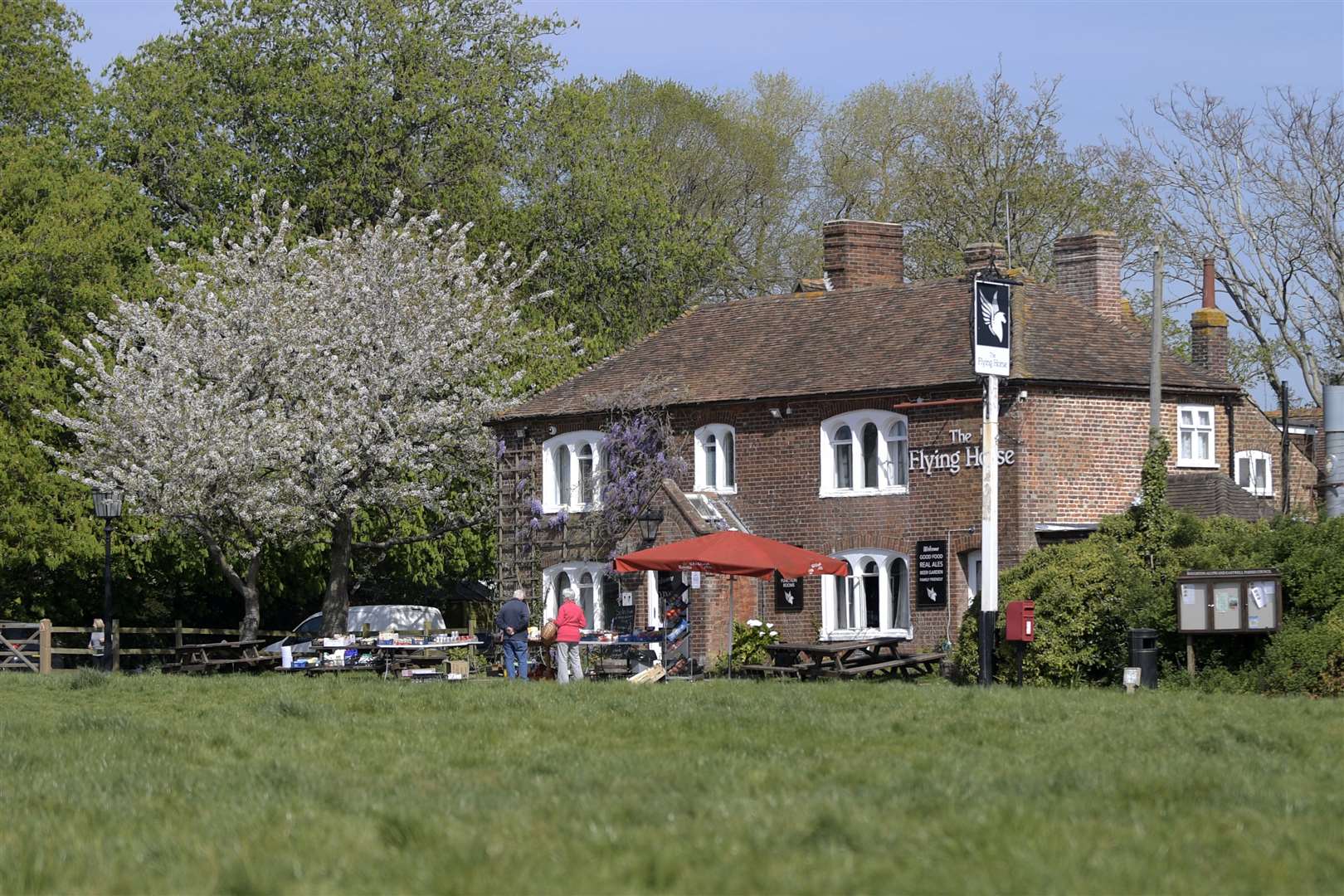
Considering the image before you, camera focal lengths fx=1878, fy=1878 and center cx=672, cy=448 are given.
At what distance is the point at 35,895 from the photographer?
9.48 meters

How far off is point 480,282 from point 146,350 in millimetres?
10787

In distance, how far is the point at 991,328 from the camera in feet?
91.3

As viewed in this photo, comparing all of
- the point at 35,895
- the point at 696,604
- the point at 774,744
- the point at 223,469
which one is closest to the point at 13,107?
the point at 223,469

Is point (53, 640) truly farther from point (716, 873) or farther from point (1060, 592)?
point (716, 873)

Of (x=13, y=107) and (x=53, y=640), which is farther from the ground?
(x=13, y=107)

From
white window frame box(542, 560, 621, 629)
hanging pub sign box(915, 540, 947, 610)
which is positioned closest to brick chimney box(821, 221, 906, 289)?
white window frame box(542, 560, 621, 629)

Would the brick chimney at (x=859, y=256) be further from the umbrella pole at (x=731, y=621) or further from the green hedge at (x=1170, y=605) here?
the green hedge at (x=1170, y=605)

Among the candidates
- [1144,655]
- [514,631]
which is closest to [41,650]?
[514,631]

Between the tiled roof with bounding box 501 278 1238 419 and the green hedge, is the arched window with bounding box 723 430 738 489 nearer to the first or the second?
the tiled roof with bounding box 501 278 1238 419

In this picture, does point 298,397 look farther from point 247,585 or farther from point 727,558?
point 727,558

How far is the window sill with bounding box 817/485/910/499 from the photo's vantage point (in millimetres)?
36188

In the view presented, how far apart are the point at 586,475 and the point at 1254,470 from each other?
14.1m

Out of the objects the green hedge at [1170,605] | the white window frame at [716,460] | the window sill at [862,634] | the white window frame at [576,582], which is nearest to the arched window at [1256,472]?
the window sill at [862,634]

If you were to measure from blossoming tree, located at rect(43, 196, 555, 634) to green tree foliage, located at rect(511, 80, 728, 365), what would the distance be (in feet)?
31.5
